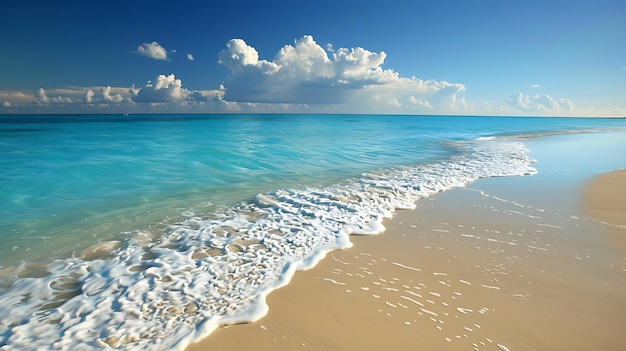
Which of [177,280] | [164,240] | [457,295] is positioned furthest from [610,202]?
[164,240]

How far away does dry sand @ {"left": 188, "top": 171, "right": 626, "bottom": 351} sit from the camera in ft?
9.73

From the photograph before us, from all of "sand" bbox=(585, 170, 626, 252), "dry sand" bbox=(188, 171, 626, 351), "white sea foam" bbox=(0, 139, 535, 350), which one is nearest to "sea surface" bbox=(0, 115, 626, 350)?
"white sea foam" bbox=(0, 139, 535, 350)

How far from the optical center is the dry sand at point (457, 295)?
2.96 meters

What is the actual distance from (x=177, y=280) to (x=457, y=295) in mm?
3656

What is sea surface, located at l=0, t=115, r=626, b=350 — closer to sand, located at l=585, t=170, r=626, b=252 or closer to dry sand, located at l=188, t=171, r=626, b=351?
dry sand, located at l=188, t=171, r=626, b=351

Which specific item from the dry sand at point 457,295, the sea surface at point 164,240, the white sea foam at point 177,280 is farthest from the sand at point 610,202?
Result: the white sea foam at point 177,280

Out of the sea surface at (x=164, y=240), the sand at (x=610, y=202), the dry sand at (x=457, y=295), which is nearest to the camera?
the dry sand at (x=457, y=295)

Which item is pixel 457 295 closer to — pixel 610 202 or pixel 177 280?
pixel 177 280

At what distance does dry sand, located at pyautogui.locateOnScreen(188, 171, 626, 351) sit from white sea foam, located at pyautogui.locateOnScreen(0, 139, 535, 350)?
306 mm

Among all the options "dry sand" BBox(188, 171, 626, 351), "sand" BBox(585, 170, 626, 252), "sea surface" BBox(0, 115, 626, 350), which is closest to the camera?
"dry sand" BBox(188, 171, 626, 351)

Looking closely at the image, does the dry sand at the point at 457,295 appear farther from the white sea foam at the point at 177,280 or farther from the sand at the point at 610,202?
the white sea foam at the point at 177,280

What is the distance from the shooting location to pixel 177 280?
394 cm

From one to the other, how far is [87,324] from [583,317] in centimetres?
547

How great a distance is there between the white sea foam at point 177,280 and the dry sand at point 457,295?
1.00ft
